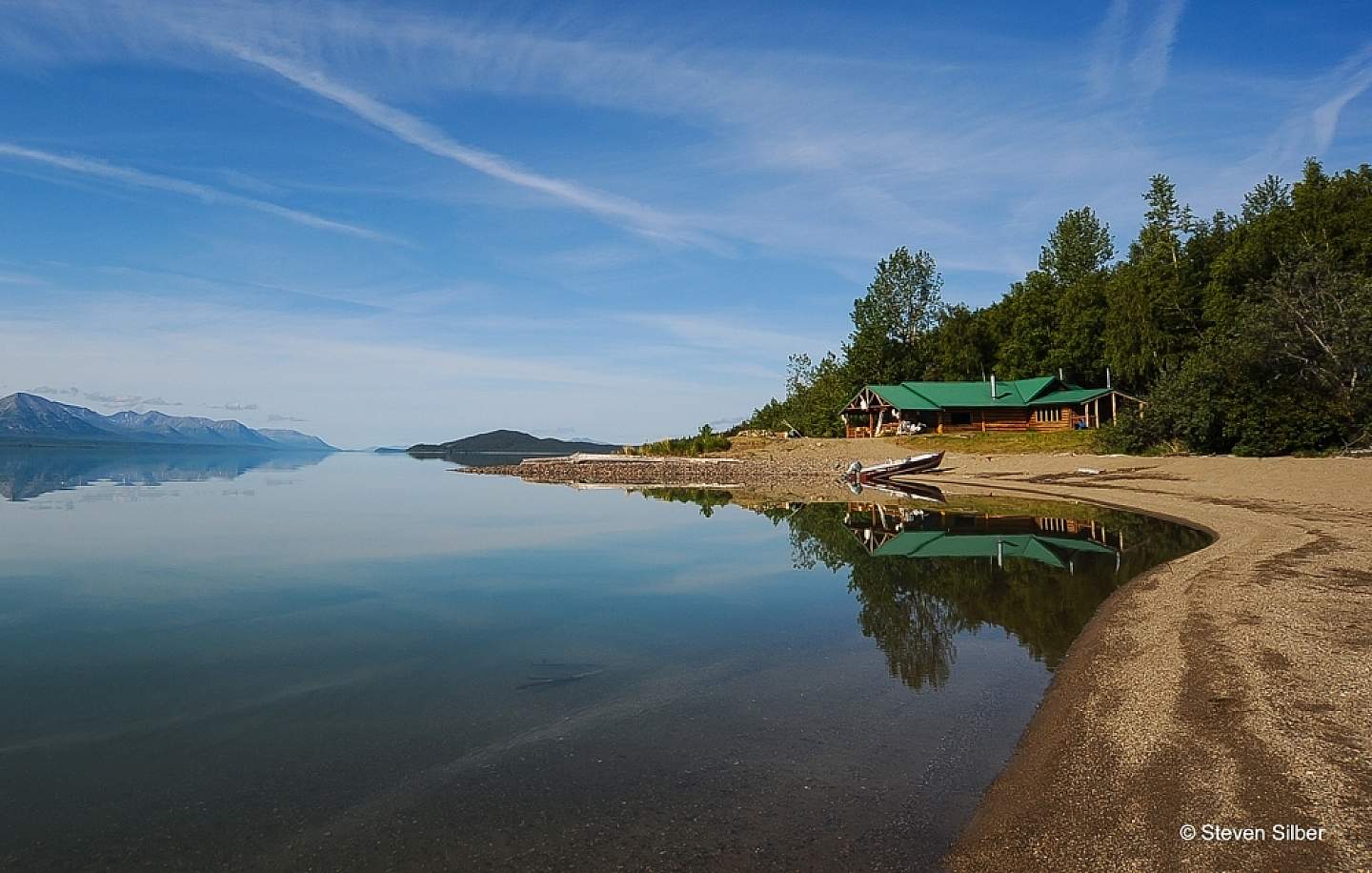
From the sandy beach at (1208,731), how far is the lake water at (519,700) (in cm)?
50

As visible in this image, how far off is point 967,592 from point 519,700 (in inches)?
338

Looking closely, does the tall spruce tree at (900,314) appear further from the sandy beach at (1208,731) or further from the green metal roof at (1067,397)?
the sandy beach at (1208,731)

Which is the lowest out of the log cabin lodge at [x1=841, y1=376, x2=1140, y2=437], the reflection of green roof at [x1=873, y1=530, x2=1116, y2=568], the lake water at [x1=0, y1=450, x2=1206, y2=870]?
the lake water at [x1=0, y1=450, x2=1206, y2=870]

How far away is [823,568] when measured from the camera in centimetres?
1691

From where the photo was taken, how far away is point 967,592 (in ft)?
44.6

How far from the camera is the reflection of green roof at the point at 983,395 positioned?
6781 cm

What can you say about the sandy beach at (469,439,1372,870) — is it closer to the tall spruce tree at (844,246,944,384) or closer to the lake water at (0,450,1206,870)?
the lake water at (0,450,1206,870)

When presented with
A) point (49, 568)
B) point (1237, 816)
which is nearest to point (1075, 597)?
point (1237, 816)

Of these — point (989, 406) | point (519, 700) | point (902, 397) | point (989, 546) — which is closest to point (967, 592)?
point (989, 546)

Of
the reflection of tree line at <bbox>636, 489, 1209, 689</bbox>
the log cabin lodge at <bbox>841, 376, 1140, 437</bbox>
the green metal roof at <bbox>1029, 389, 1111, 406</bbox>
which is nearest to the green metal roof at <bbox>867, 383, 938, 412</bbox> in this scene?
the log cabin lodge at <bbox>841, 376, 1140, 437</bbox>

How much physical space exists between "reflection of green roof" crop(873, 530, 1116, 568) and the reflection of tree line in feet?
1.64

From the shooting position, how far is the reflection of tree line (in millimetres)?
10195

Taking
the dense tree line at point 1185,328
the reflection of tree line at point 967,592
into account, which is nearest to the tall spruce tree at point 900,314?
the dense tree line at point 1185,328

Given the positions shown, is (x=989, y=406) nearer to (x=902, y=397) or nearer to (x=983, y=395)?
(x=983, y=395)
